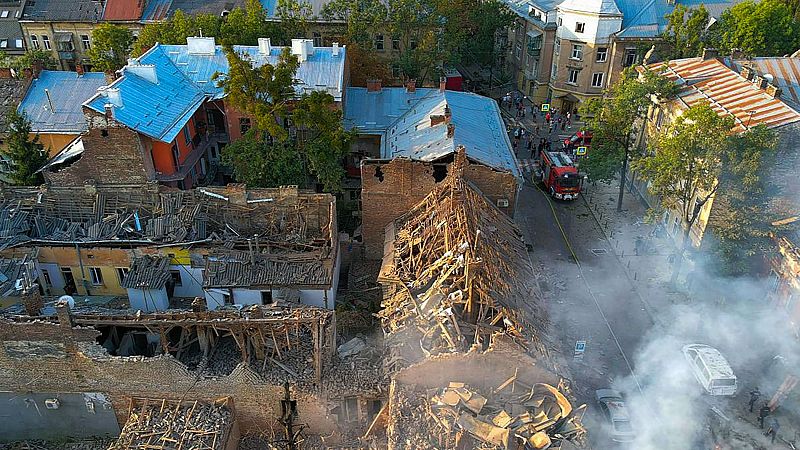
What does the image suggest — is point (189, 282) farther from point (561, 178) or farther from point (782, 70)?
point (782, 70)

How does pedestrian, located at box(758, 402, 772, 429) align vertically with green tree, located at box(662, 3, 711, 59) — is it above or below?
below

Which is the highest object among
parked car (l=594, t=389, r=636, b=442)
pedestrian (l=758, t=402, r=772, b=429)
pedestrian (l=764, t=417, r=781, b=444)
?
parked car (l=594, t=389, r=636, b=442)

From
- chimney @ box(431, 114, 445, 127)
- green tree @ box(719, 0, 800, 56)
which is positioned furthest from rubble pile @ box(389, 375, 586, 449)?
green tree @ box(719, 0, 800, 56)

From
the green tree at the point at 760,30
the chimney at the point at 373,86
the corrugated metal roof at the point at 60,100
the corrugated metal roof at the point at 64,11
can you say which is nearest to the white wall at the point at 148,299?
the corrugated metal roof at the point at 60,100

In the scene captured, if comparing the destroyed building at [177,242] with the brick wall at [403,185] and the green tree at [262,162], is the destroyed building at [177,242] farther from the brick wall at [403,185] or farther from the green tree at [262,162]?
the green tree at [262,162]

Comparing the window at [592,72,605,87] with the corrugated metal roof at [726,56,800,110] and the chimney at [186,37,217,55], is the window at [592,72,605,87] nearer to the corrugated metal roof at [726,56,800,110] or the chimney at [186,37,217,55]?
the corrugated metal roof at [726,56,800,110]

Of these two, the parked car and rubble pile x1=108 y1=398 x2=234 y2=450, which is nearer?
rubble pile x1=108 y1=398 x2=234 y2=450
